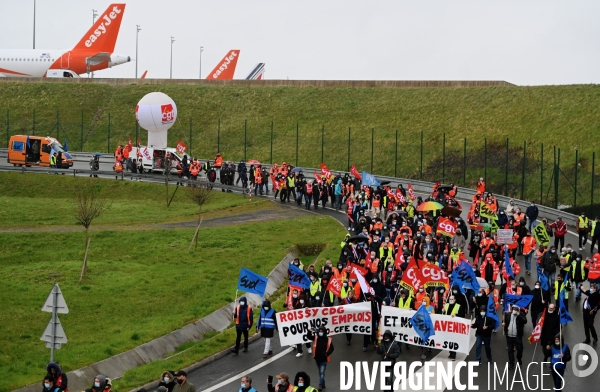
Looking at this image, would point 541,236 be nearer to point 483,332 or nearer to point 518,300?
point 518,300

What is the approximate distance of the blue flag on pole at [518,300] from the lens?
75.0 feet

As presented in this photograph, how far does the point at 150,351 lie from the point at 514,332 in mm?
8023

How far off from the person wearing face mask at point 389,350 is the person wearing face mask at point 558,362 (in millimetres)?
3018

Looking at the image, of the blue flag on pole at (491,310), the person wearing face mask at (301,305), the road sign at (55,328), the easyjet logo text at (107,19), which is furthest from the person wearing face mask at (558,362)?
the easyjet logo text at (107,19)

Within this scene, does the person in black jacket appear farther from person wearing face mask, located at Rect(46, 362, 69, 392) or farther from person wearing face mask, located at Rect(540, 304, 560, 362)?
person wearing face mask, located at Rect(46, 362, 69, 392)

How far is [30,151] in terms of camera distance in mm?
58562

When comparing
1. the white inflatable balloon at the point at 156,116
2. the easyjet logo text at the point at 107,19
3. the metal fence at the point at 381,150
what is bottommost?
Answer: the metal fence at the point at 381,150

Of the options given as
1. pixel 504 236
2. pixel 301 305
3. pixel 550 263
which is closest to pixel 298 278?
pixel 301 305

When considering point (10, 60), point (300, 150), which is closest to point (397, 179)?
point (300, 150)

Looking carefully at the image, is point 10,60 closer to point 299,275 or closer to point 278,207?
point 278,207

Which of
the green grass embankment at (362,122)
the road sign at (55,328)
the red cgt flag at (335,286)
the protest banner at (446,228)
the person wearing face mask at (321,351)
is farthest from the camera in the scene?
the green grass embankment at (362,122)

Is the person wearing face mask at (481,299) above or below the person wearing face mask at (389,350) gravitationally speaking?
above

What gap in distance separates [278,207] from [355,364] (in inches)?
952

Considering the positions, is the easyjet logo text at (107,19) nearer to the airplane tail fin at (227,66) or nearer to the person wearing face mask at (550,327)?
the airplane tail fin at (227,66)
